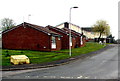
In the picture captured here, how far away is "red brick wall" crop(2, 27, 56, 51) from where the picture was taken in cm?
3441

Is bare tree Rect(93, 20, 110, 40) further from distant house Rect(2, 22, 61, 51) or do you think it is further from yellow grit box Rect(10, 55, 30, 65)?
yellow grit box Rect(10, 55, 30, 65)

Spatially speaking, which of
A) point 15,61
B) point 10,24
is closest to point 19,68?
point 15,61

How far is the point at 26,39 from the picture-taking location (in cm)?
3531

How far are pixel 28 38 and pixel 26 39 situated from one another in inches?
16.5

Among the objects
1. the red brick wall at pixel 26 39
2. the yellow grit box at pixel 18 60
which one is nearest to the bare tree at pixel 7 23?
the red brick wall at pixel 26 39

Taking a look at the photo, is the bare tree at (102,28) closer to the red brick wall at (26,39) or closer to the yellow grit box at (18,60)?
the red brick wall at (26,39)

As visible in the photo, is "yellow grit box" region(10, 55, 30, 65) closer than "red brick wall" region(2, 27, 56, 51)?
Yes

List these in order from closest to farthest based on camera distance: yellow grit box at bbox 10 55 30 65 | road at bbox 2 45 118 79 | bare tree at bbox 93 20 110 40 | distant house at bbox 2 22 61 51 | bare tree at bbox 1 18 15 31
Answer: road at bbox 2 45 118 79
yellow grit box at bbox 10 55 30 65
distant house at bbox 2 22 61 51
bare tree at bbox 1 18 15 31
bare tree at bbox 93 20 110 40

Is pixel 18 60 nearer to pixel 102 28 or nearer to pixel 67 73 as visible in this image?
pixel 67 73

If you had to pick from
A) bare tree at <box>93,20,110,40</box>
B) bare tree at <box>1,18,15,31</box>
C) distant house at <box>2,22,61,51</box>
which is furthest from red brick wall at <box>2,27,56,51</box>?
bare tree at <box>93,20,110,40</box>

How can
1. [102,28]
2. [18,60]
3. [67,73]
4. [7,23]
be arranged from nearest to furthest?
[67,73] < [18,60] < [7,23] < [102,28]

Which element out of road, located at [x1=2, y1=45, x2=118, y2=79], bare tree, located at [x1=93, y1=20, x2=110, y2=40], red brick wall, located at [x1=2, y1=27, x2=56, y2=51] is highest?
bare tree, located at [x1=93, y1=20, x2=110, y2=40]

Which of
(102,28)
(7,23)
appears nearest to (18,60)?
(7,23)

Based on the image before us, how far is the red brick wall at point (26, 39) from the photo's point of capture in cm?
3441
